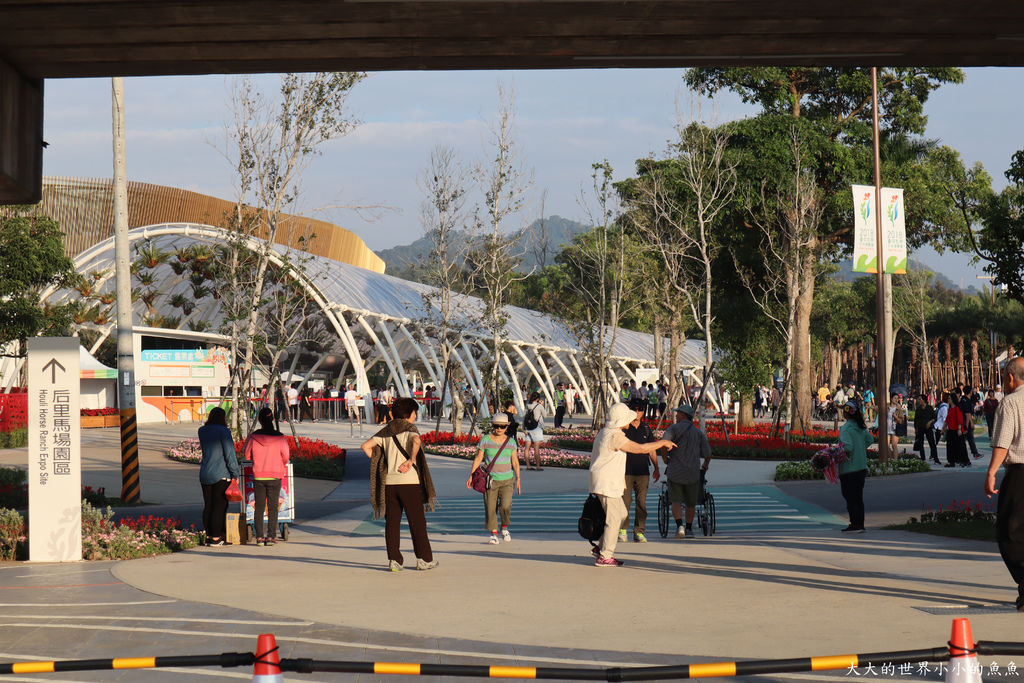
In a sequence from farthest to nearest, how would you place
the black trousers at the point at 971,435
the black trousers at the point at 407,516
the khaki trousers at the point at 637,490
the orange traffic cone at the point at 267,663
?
1. the black trousers at the point at 971,435
2. the khaki trousers at the point at 637,490
3. the black trousers at the point at 407,516
4. the orange traffic cone at the point at 267,663

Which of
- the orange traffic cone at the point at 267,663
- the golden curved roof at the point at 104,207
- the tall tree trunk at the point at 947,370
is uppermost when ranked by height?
the golden curved roof at the point at 104,207

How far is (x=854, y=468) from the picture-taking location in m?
15.0

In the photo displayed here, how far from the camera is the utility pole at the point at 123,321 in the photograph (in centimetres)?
1866

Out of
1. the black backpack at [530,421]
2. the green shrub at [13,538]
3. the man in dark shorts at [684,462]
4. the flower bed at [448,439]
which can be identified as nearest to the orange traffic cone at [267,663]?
the green shrub at [13,538]

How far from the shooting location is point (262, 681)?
4.16 m

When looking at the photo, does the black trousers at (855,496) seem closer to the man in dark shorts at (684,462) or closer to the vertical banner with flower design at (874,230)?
the man in dark shorts at (684,462)

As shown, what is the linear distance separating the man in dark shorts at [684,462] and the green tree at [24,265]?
802 inches

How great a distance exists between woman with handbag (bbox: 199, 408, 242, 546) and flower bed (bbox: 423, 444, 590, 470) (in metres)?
12.5

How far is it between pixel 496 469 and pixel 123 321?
921cm

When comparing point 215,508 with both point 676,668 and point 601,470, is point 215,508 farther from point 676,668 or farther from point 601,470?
point 676,668

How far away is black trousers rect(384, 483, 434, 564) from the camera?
1147 cm

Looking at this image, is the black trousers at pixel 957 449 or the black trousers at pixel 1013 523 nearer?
the black trousers at pixel 1013 523

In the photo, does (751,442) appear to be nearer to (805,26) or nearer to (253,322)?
(253,322)

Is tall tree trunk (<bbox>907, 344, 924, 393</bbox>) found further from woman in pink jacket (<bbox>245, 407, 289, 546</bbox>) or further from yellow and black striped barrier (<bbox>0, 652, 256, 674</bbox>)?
yellow and black striped barrier (<bbox>0, 652, 256, 674</bbox>)
